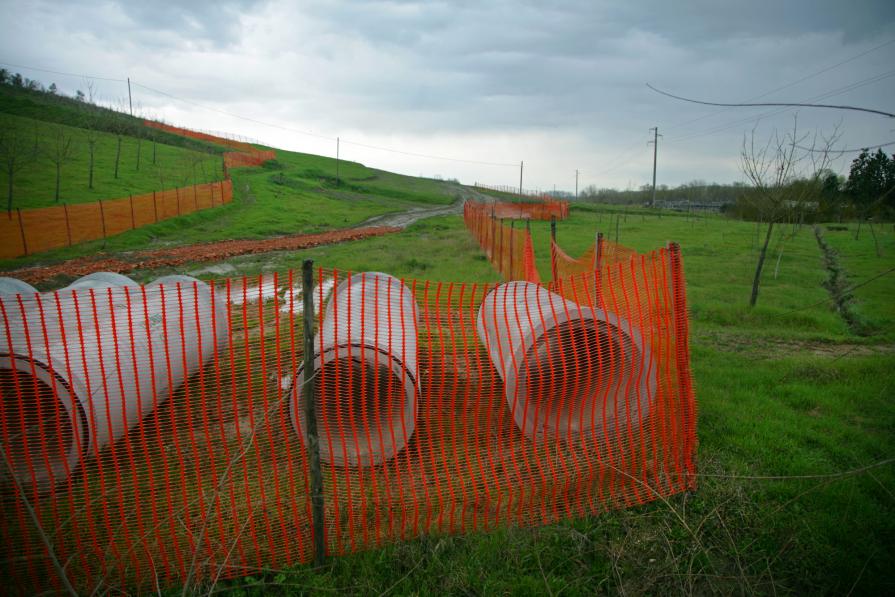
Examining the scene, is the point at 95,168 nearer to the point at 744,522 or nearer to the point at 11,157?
the point at 11,157

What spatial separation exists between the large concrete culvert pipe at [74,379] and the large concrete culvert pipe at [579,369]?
2.35m

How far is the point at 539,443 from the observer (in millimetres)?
4242

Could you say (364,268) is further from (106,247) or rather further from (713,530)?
(106,247)

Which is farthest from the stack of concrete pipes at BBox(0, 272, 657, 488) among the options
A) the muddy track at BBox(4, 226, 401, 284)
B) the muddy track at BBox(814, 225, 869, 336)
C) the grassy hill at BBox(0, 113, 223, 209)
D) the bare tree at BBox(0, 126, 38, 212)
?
the grassy hill at BBox(0, 113, 223, 209)

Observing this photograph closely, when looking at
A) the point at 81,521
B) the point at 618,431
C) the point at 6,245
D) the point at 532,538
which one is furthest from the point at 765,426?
the point at 6,245

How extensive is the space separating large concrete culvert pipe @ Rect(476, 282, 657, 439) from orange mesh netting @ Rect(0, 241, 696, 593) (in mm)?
19

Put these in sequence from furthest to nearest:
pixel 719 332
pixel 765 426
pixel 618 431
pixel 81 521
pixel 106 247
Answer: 1. pixel 106 247
2. pixel 719 332
3. pixel 765 426
4. pixel 618 431
5. pixel 81 521

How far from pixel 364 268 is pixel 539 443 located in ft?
35.5

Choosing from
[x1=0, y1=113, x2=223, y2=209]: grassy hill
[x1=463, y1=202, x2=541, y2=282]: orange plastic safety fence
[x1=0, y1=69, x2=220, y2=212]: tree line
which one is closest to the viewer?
[x1=463, y1=202, x2=541, y2=282]: orange plastic safety fence

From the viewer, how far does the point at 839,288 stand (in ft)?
45.5

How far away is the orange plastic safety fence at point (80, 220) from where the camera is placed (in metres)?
17.7

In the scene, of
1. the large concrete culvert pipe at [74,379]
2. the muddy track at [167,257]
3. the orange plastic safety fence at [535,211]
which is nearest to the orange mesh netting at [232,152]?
the orange plastic safety fence at [535,211]

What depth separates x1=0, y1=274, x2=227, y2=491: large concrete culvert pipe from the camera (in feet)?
10.8

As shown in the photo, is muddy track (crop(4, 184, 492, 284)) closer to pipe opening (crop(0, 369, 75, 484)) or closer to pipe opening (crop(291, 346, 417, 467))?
pipe opening (crop(0, 369, 75, 484))
